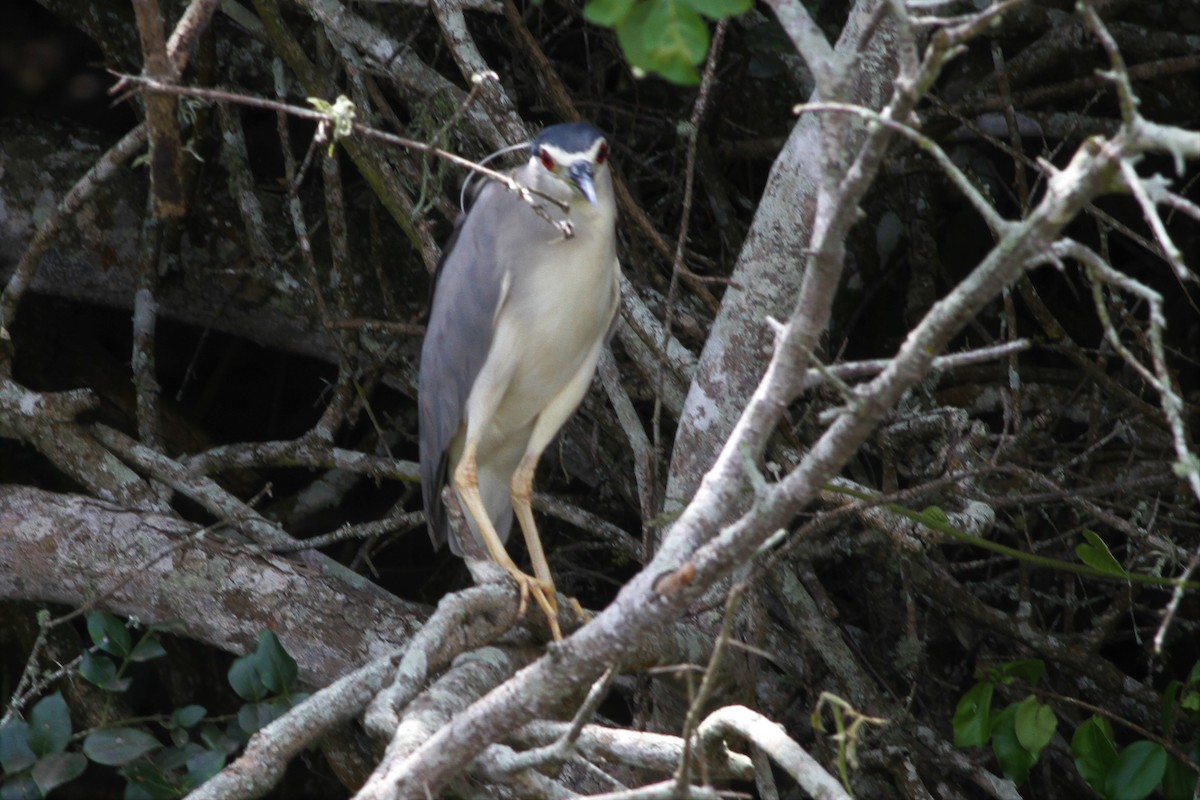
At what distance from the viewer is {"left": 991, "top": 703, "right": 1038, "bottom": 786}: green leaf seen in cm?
233

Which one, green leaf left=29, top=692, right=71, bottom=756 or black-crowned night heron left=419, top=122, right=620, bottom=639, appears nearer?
green leaf left=29, top=692, right=71, bottom=756

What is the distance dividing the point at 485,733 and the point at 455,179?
2.07 meters

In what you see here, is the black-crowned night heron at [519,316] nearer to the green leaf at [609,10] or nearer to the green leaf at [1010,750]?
the green leaf at [1010,750]

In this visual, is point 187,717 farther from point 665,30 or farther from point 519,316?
point 665,30

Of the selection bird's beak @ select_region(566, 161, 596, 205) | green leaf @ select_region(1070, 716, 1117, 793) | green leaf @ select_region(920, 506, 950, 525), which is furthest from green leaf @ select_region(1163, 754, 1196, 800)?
bird's beak @ select_region(566, 161, 596, 205)

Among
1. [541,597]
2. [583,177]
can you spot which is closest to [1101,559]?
[541,597]

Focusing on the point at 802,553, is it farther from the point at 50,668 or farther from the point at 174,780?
the point at 50,668

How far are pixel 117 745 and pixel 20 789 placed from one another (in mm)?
188

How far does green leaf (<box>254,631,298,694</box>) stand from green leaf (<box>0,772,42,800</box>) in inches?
18.3

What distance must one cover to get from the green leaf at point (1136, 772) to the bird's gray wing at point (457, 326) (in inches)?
56.0

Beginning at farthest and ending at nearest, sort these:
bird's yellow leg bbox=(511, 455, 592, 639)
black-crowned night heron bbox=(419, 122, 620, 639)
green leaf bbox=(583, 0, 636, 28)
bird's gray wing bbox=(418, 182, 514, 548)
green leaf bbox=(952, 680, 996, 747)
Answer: bird's yellow leg bbox=(511, 455, 592, 639) < bird's gray wing bbox=(418, 182, 514, 548) < black-crowned night heron bbox=(419, 122, 620, 639) < green leaf bbox=(952, 680, 996, 747) < green leaf bbox=(583, 0, 636, 28)

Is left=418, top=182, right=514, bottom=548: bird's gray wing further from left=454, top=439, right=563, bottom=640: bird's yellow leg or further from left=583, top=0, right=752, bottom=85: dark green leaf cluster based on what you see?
left=583, top=0, right=752, bottom=85: dark green leaf cluster

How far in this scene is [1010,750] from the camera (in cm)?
235

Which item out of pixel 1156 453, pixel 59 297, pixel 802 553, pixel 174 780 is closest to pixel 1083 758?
pixel 802 553
